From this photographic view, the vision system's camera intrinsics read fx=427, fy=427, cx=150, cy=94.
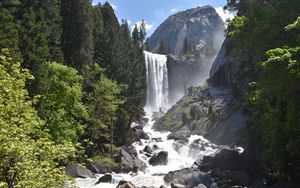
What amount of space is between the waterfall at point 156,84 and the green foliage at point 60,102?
7321 centimetres

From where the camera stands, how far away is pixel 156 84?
110 metres

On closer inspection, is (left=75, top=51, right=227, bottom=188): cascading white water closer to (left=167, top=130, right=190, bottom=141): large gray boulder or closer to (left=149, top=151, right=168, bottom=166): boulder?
(left=149, top=151, right=168, bottom=166): boulder

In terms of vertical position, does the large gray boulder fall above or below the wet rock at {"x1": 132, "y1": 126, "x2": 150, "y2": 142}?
below

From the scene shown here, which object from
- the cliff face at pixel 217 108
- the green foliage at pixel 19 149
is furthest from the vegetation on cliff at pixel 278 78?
the cliff face at pixel 217 108

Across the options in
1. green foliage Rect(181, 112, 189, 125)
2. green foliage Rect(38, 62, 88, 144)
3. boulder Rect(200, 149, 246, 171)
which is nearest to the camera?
green foliage Rect(38, 62, 88, 144)

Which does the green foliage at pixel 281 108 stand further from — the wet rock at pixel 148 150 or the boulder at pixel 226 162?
the wet rock at pixel 148 150

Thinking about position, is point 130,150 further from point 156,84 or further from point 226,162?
point 156,84

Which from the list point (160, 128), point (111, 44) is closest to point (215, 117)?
point (160, 128)

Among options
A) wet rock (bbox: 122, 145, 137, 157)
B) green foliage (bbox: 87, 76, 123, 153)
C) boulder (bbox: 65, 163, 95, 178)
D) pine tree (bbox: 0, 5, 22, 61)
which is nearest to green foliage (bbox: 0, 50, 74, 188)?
pine tree (bbox: 0, 5, 22, 61)

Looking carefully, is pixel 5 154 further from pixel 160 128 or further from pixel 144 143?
pixel 160 128

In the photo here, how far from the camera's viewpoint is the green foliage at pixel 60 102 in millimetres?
31438

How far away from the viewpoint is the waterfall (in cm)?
10844

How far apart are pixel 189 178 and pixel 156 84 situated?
73331mm

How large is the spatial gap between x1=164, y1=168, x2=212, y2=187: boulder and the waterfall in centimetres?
6888
